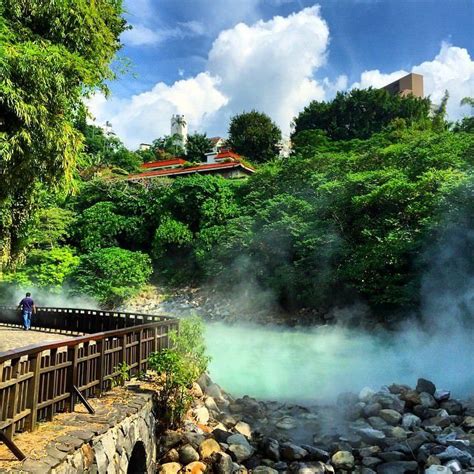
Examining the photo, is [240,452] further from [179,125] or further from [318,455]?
[179,125]

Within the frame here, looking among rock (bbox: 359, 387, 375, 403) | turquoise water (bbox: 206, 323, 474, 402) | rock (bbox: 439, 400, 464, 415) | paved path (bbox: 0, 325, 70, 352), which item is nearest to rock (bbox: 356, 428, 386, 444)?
rock (bbox: 359, 387, 375, 403)

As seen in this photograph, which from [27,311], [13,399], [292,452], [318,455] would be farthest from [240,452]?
[27,311]

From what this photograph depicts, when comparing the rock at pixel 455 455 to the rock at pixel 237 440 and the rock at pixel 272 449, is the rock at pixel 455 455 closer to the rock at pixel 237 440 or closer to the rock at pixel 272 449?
the rock at pixel 272 449

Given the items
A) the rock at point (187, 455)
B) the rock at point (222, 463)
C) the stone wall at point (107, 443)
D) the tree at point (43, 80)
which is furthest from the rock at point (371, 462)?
the tree at point (43, 80)

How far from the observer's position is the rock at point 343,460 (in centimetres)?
720

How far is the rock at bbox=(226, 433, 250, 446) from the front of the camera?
7477 mm

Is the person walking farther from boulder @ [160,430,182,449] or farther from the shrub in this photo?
boulder @ [160,430,182,449]

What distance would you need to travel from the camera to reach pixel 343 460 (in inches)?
286

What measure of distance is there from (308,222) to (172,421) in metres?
17.0

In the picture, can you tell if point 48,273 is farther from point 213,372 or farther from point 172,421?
point 172,421

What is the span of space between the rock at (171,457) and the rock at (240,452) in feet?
3.01

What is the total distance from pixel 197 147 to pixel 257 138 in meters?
7.53

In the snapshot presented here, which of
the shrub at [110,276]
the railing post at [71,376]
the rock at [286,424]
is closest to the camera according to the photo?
the railing post at [71,376]

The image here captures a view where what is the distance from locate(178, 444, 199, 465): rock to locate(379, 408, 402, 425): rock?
13.9ft
